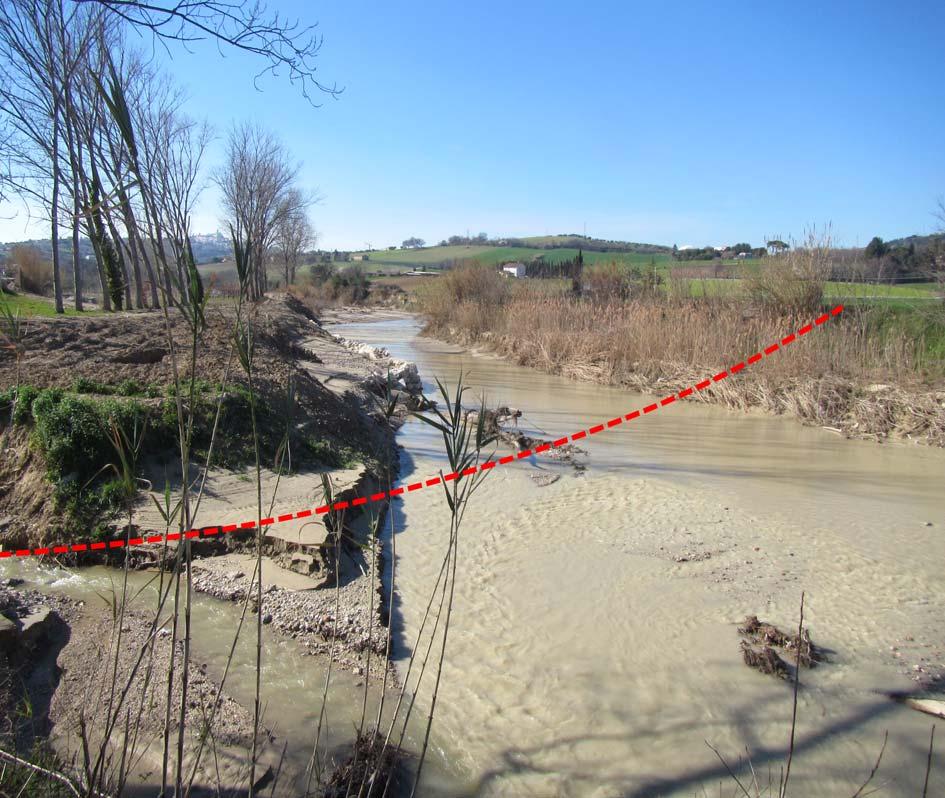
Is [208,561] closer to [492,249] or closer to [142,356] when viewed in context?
[142,356]

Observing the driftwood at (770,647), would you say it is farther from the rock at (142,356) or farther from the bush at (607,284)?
the bush at (607,284)

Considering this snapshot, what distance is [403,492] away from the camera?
7.03m

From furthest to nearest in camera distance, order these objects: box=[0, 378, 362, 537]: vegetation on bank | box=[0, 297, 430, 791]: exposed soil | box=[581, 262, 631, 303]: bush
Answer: box=[581, 262, 631, 303]: bush, box=[0, 378, 362, 537]: vegetation on bank, box=[0, 297, 430, 791]: exposed soil

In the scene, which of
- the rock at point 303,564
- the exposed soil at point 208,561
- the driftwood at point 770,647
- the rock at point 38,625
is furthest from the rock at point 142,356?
the driftwood at point 770,647

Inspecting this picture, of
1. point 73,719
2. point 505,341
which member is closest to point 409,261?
point 505,341

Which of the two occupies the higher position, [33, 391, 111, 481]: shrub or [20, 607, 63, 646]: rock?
[33, 391, 111, 481]: shrub

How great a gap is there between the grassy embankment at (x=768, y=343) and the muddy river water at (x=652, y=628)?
3.03 m

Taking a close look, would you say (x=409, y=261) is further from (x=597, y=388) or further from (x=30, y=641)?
(x=30, y=641)

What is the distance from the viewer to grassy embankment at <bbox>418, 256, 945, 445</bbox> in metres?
10.7

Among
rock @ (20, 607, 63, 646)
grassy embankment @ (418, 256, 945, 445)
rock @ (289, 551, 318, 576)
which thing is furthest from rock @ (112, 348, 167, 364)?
grassy embankment @ (418, 256, 945, 445)

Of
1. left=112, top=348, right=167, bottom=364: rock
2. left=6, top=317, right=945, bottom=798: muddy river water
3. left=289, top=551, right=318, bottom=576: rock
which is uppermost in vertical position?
left=112, top=348, right=167, bottom=364: rock

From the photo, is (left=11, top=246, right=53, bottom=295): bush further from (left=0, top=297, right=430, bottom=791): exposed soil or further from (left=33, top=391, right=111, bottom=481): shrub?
(left=33, top=391, right=111, bottom=481): shrub

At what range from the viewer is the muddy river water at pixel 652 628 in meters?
3.24

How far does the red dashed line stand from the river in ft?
1.23
